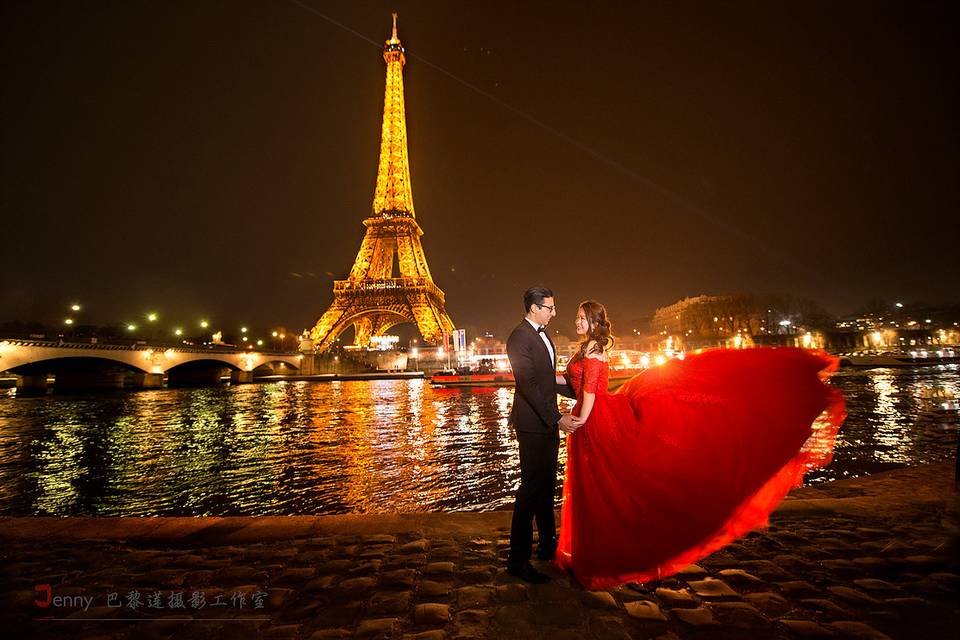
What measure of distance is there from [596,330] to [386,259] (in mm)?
55774

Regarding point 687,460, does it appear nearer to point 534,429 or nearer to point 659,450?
point 659,450

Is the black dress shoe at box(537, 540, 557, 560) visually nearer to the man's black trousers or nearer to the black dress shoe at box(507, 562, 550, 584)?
the man's black trousers

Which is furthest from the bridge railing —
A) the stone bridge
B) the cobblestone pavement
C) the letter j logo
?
the letter j logo

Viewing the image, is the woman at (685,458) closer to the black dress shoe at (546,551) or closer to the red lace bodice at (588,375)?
the red lace bodice at (588,375)

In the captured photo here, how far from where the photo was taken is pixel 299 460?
8.64m

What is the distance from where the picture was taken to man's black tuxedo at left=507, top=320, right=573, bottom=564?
127 inches

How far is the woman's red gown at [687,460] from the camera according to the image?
111 inches

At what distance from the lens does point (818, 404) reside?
9.89ft

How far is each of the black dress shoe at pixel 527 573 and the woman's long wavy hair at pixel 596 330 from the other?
1.50 meters

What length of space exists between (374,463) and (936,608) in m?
7.31

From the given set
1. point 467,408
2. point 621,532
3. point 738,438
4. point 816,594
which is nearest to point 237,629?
point 621,532

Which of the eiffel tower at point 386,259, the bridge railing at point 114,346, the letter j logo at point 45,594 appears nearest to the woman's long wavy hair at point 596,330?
the letter j logo at point 45,594

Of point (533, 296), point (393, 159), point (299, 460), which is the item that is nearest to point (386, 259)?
point (393, 159)

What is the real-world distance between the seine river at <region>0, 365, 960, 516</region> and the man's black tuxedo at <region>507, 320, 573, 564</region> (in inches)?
97.7
